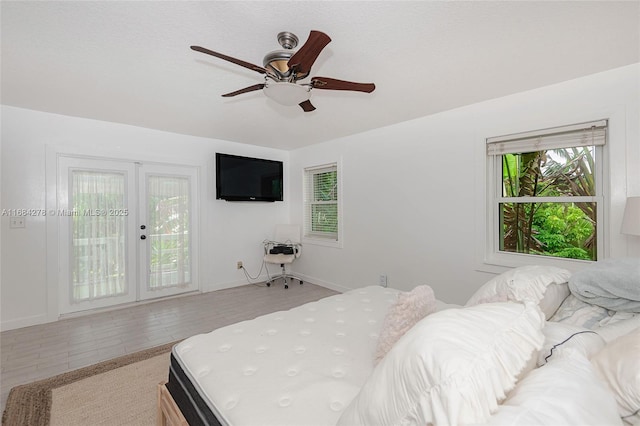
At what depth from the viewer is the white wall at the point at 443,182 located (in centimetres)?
219

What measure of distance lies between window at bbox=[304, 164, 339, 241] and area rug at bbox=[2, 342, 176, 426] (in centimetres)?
296

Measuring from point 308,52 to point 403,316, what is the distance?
4.63ft

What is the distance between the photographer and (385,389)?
0.73m

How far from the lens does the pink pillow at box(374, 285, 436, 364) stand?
1219 millimetres

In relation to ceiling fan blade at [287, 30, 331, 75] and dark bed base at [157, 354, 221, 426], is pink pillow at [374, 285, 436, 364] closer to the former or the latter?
dark bed base at [157, 354, 221, 426]

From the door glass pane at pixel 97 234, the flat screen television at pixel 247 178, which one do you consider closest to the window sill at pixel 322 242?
the flat screen television at pixel 247 178

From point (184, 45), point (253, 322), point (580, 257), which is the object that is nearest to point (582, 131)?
point (580, 257)

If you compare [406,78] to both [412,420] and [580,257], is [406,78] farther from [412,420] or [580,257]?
[412,420]

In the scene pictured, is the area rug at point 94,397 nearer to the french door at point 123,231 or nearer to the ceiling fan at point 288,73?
the french door at point 123,231

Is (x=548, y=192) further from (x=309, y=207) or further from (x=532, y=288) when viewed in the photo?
(x=309, y=207)

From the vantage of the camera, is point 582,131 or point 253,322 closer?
point 253,322

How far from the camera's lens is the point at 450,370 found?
0.62m

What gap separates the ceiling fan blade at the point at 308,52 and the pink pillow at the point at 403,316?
133 cm

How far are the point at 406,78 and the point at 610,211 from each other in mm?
1963
